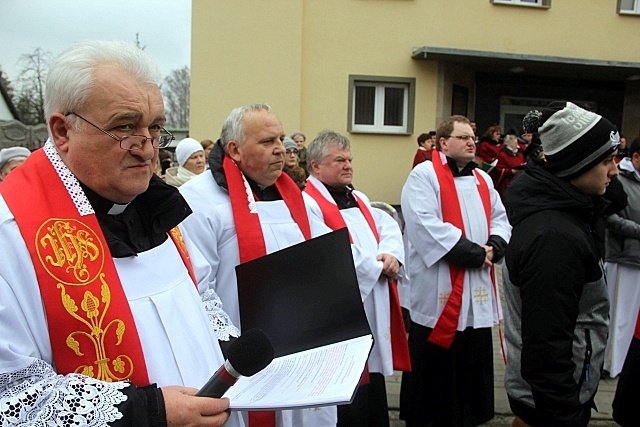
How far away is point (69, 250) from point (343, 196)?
2.88 m

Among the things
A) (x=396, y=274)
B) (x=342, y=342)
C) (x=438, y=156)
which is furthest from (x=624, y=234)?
(x=342, y=342)

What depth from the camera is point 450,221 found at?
4523 mm

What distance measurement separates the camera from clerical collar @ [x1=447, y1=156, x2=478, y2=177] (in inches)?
183

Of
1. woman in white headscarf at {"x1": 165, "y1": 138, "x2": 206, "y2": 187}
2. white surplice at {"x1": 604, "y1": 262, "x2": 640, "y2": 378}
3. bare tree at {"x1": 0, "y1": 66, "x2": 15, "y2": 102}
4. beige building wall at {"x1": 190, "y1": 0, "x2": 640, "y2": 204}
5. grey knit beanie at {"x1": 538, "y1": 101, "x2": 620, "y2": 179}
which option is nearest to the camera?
grey knit beanie at {"x1": 538, "y1": 101, "x2": 620, "y2": 179}

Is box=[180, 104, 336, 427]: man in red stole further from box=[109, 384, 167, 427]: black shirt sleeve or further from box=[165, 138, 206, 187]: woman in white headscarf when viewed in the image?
box=[165, 138, 206, 187]: woman in white headscarf

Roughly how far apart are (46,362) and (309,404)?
2.02 ft

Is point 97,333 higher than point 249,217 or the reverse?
the reverse

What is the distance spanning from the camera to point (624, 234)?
15.9ft

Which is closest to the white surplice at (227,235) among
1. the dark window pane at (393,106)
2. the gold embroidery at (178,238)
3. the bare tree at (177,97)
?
the gold embroidery at (178,238)

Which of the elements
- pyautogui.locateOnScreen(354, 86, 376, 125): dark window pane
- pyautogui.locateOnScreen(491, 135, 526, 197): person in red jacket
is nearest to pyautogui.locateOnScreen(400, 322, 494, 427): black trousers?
pyautogui.locateOnScreen(491, 135, 526, 197): person in red jacket

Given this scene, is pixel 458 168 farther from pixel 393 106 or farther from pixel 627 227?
pixel 393 106

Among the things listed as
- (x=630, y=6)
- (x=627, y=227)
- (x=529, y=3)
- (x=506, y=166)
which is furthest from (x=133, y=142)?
(x=630, y=6)

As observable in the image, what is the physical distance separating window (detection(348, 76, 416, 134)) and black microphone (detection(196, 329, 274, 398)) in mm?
11202

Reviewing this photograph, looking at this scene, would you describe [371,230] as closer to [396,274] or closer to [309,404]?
[396,274]
